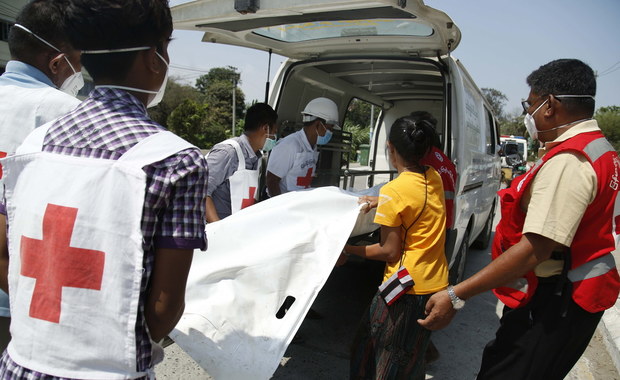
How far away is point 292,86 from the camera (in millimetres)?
4277

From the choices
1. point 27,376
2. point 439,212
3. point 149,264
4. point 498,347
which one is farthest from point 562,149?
point 27,376

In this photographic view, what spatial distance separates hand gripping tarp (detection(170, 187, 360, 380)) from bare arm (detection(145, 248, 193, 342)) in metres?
0.73

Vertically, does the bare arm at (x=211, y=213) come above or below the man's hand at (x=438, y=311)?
above

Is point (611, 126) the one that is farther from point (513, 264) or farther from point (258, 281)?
point (258, 281)

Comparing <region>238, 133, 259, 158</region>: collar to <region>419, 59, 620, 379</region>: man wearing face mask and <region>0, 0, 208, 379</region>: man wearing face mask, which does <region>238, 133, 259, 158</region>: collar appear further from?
<region>0, 0, 208, 379</region>: man wearing face mask

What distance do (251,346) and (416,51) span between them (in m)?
2.56

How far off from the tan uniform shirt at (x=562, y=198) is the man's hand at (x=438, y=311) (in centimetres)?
49

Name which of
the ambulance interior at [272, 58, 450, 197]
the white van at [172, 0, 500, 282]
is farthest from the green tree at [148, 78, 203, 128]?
the white van at [172, 0, 500, 282]

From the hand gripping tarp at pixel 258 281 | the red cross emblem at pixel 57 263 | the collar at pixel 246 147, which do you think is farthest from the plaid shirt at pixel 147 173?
the collar at pixel 246 147

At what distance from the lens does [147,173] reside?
0.97 meters

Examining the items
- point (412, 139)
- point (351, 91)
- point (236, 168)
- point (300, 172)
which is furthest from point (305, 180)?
point (351, 91)

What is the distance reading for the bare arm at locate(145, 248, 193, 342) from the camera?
3.35 feet

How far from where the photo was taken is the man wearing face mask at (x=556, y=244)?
165 centimetres

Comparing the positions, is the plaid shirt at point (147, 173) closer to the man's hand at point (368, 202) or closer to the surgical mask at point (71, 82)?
the surgical mask at point (71, 82)
